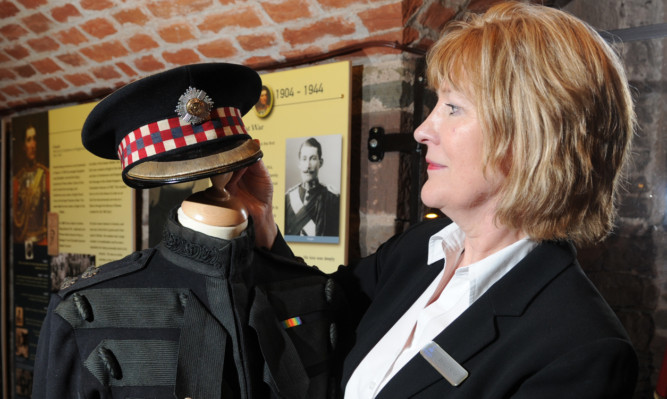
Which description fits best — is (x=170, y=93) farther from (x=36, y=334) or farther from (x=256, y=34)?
(x=36, y=334)

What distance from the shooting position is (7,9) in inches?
87.3

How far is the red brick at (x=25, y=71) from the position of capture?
260 centimetres

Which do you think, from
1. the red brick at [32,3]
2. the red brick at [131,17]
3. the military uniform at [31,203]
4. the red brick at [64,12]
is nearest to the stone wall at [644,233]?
the red brick at [131,17]

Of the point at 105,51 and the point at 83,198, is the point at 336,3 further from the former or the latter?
the point at 83,198

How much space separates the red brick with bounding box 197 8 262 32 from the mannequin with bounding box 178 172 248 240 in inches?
42.1

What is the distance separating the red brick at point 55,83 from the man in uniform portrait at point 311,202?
143 centimetres

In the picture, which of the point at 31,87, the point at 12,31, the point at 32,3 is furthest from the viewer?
the point at 31,87

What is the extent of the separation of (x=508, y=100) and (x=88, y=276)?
0.78m

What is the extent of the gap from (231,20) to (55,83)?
122 centimetres

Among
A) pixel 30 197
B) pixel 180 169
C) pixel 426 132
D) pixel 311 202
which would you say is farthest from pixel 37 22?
pixel 426 132

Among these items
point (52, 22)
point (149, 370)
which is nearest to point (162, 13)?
point (52, 22)

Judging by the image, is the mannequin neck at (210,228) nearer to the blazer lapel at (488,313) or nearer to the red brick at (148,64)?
the blazer lapel at (488,313)

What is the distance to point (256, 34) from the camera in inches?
76.1

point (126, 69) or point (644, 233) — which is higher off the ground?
point (126, 69)
